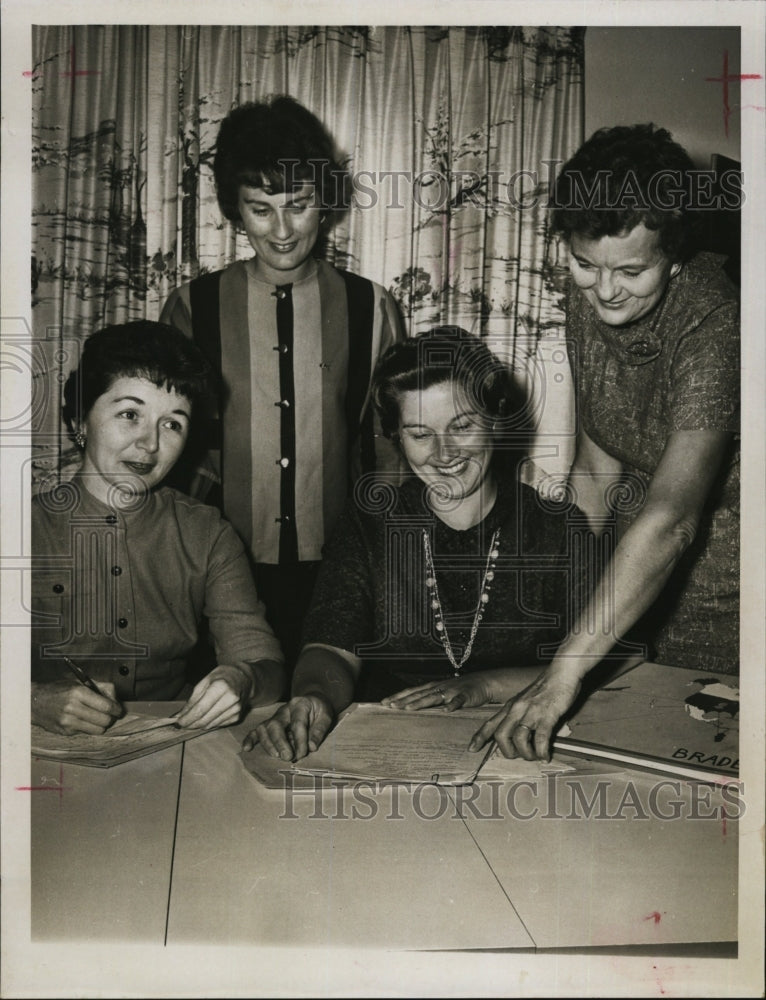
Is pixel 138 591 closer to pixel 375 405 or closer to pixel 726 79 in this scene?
pixel 375 405

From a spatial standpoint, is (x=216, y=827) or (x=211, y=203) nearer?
(x=216, y=827)

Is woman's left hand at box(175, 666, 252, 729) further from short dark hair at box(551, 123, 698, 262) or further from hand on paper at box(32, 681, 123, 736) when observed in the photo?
short dark hair at box(551, 123, 698, 262)

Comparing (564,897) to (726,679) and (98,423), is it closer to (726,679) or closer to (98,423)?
(726,679)

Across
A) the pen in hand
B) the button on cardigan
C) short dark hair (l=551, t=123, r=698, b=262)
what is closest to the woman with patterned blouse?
short dark hair (l=551, t=123, r=698, b=262)

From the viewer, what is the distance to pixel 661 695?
210cm

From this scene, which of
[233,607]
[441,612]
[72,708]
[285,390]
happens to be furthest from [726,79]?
[72,708]

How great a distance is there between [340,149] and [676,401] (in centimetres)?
93

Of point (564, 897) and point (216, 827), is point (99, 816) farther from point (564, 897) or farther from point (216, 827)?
point (564, 897)

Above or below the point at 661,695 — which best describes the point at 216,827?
below

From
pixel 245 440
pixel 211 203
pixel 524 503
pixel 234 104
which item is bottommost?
pixel 524 503

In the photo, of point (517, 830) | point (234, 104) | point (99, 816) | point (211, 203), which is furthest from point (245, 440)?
point (517, 830)

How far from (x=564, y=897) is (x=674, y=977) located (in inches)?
13.7

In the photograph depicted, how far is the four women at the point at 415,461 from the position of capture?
208 cm

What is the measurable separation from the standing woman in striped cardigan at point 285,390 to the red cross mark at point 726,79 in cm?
87
